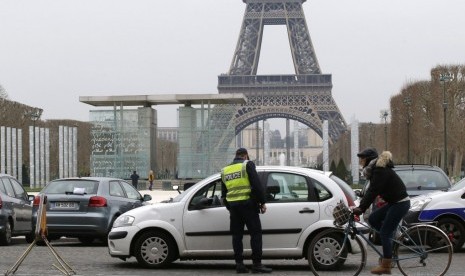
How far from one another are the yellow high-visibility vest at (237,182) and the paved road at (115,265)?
1005 mm

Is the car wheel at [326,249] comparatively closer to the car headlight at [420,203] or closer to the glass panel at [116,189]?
the car headlight at [420,203]

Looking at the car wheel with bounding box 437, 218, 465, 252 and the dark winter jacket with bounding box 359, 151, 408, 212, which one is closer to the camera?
the dark winter jacket with bounding box 359, 151, 408, 212

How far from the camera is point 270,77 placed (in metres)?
109

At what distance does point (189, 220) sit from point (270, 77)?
96918 millimetres

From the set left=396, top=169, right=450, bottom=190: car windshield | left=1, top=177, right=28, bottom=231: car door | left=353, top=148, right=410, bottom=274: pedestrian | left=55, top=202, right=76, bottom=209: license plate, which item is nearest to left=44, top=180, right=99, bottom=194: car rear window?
left=55, top=202, right=76, bottom=209: license plate

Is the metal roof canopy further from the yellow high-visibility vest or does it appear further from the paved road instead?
the yellow high-visibility vest

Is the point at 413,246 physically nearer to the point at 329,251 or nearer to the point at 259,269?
the point at 329,251

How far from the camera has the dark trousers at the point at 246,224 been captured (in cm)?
1153

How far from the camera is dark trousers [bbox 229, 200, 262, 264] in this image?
11531 mm

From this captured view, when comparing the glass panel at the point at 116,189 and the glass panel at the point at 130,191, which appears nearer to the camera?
the glass panel at the point at 116,189

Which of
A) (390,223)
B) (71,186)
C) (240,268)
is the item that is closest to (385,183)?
(390,223)

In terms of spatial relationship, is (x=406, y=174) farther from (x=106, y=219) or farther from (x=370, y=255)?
(x=106, y=219)

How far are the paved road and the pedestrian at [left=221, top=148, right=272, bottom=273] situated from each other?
44cm

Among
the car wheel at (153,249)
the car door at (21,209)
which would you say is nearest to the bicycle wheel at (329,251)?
the car wheel at (153,249)
